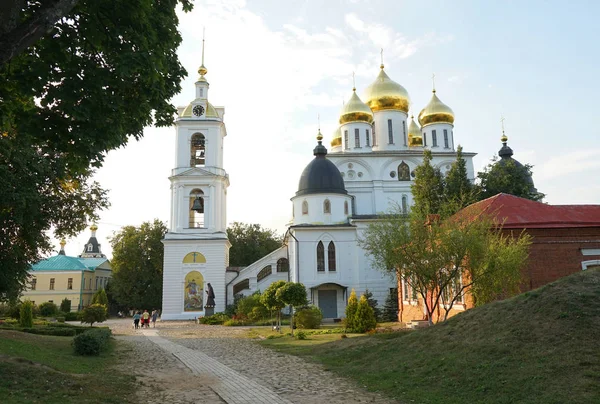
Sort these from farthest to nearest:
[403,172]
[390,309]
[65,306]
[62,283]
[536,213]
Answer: [62,283] < [65,306] < [403,172] < [390,309] < [536,213]

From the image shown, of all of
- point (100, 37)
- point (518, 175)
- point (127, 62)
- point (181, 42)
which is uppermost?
point (518, 175)

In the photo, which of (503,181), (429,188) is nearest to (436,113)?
(503,181)

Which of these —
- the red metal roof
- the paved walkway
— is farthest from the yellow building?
the red metal roof

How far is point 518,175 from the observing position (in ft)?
112

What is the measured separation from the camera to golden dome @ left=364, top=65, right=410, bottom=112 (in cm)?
4456

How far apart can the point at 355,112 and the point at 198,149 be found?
13833mm

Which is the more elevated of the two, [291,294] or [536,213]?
[536,213]

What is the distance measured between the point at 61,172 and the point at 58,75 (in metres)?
7.59

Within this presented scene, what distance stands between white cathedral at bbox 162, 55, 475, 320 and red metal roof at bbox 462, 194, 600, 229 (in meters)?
15.4

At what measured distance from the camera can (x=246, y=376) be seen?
38.0 feet

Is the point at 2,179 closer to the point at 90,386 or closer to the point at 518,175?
the point at 90,386

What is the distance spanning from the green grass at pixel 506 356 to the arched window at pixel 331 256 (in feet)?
A: 73.7

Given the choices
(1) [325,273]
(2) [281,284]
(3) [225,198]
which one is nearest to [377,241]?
(2) [281,284]

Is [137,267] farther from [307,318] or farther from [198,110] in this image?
[307,318]
